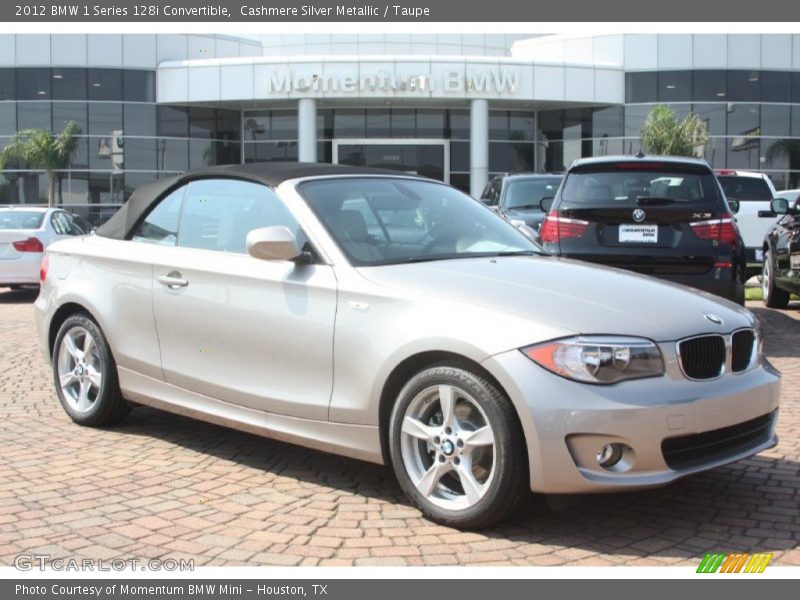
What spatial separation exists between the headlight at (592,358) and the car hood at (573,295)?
0.07m

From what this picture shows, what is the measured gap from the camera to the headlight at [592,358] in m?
3.71

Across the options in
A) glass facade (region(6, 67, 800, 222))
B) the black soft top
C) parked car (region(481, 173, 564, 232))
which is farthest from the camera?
glass facade (region(6, 67, 800, 222))

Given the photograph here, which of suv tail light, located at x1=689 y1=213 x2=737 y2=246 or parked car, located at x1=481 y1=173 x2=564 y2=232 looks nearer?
suv tail light, located at x1=689 y1=213 x2=737 y2=246

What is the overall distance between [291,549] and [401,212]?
204 centimetres

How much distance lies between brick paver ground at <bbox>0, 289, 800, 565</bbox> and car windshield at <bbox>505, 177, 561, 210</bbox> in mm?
8524

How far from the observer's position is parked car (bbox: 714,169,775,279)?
51.5 ft

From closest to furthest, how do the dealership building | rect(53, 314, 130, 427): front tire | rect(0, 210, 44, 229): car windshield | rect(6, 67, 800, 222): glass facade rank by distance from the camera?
rect(53, 314, 130, 427): front tire, rect(0, 210, 44, 229): car windshield, the dealership building, rect(6, 67, 800, 222): glass facade

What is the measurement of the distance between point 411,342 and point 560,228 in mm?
4458

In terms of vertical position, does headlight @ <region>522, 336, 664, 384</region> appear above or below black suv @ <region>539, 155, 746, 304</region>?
below

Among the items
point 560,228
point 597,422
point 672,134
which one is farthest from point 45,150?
point 597,422

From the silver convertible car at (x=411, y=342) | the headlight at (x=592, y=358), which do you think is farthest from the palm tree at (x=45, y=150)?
the headlight at (x=592, y=358)

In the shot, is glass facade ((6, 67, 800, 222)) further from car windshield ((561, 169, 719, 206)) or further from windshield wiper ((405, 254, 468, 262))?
windshield wiper ((405, 254, 468, 262))

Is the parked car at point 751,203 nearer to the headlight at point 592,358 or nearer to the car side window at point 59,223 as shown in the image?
the car side window at point 59,223

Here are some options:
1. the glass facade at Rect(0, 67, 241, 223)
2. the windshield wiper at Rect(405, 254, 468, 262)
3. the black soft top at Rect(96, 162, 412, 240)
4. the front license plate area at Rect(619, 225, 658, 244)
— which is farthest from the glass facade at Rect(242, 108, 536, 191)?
the windshield wiper at Rect(405, 254, 468, 262)
